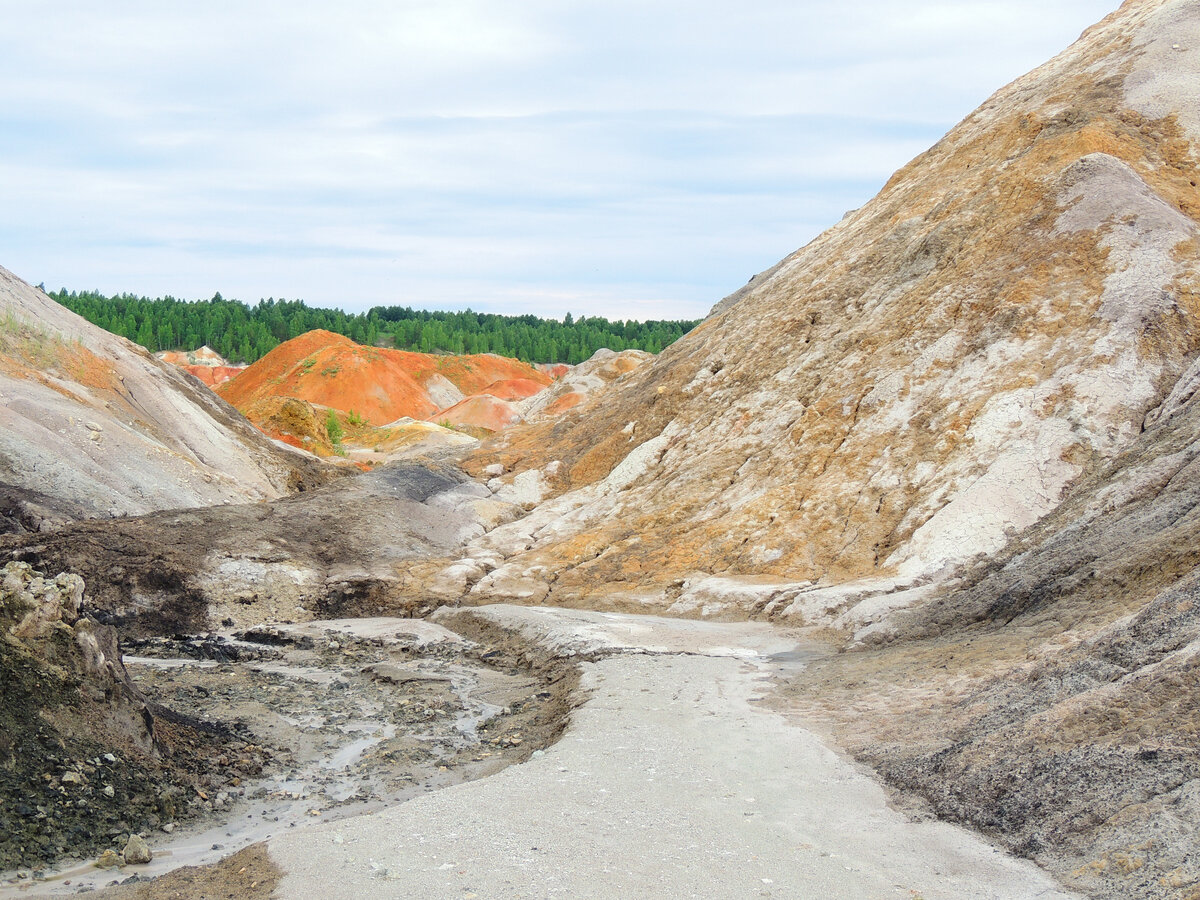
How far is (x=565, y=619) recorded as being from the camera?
1852cm

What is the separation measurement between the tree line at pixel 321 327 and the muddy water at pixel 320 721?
330 ft

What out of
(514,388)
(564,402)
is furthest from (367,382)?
(564,402)

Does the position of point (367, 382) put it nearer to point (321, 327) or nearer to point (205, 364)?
point (205, 364)

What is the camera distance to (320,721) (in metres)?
13.9

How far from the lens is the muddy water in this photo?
374 inches

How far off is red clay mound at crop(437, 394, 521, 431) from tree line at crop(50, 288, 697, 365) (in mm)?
46679

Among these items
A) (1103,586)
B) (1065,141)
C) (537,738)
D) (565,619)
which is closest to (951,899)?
(537,738)

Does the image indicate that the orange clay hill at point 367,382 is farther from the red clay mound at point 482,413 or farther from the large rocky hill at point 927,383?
the large rocky hill at point 927,383

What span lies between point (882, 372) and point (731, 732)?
15.4 meters

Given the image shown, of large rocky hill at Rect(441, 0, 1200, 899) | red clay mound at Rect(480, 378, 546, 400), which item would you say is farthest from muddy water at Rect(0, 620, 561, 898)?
red clay mound at Rect(480, 378, 546, 400)

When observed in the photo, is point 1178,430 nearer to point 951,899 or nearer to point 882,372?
point 882,372

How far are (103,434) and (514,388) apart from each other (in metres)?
72.8

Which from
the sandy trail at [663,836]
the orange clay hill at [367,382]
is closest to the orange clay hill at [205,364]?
the orange clay hill at [367,382]

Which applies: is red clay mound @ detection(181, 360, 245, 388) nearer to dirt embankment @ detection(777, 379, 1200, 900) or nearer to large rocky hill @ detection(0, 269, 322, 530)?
large rocky hill @ detection(0, 269, 322, 530)
